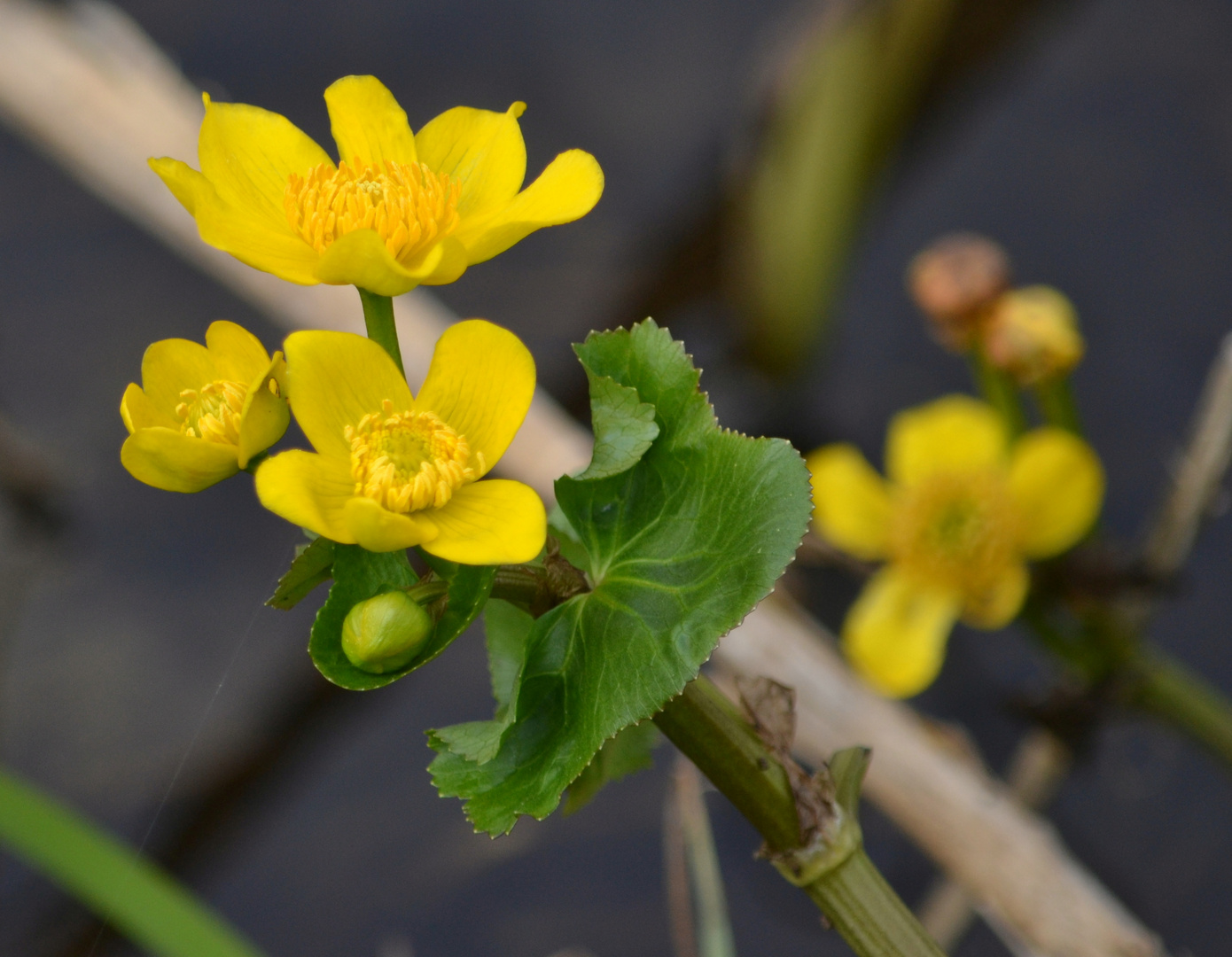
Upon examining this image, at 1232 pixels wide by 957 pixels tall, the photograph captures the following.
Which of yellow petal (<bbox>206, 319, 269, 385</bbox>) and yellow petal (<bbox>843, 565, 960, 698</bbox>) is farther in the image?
yellow petal (<bbox>843, 565, 960, 698</bbox>)

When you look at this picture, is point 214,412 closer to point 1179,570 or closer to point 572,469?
point 572,469

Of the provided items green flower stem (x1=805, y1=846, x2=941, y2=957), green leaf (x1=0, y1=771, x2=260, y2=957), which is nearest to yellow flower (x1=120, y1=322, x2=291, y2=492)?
green flower stem (x1=805, y1=846, x2=941, y2=957)

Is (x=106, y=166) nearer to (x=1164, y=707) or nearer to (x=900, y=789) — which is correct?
(x=900, y=789)

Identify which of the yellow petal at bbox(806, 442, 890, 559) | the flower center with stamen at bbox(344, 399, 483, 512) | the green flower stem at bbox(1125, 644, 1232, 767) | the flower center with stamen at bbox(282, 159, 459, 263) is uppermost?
the flower center with stamen at bbox(282, 159, 459, 263)

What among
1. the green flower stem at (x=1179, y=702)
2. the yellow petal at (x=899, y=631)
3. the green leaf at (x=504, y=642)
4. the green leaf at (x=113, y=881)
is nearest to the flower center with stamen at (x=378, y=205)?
the green leaf at (x=504, y=642)

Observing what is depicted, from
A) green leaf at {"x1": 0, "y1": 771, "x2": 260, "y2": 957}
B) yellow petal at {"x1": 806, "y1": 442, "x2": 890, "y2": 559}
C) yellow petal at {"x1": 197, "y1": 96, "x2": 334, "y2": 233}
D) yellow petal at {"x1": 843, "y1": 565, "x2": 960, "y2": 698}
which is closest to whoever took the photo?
yellow petal at {"x1": 197, "y1": 96, "x2": 334, "y2": 233}

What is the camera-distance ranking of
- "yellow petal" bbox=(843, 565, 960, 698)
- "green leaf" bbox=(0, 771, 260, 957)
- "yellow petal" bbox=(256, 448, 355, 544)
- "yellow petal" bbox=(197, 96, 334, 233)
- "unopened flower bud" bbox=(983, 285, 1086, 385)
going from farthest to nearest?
1. "yellow petal" bbox=(843, 565, 960, 698)
2. "unopened flower bud" bbox=(983, 285, 1086, 385)
3. "green leaf" bbox=(0, 771, 260, 957)
4. "yellow petal" bbox=(197, 96, 334, 233)
5. "yellow petal" bbox=(256, 448, 355, 544)

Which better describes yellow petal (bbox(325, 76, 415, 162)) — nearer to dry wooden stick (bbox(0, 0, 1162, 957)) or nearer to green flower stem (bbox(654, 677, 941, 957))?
green flower stem (bbox(654, 677, 941, 957))
